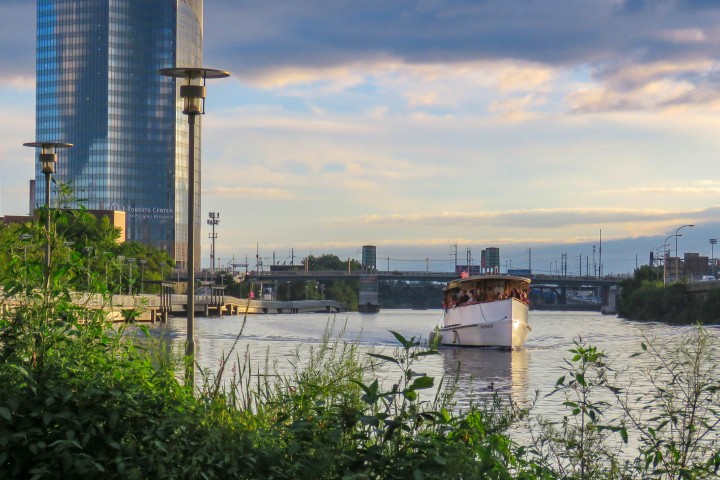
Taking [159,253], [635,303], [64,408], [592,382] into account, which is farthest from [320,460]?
[159,253]

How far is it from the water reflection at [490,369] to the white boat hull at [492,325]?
1.78 ft

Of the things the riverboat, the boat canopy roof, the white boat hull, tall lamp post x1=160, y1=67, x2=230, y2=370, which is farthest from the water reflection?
tall lamp post x1=160, y1=67, x2=230, y2=370

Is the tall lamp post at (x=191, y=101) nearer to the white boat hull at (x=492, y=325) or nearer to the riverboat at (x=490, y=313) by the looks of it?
the white boat hull at (x=492, y=325)

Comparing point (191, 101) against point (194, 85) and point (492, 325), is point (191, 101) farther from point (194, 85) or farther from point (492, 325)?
point (492, 325)

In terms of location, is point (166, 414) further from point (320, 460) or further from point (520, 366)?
point (520, 366)

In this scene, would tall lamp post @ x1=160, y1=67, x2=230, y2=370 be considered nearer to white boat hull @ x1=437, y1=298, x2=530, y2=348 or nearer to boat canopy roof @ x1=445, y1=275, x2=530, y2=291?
white boat hull @ x1=437, y1=298, x2=530, y2=348

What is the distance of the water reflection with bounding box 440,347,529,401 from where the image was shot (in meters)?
36.3

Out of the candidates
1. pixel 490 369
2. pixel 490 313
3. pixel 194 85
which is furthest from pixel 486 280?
pixel 194 85

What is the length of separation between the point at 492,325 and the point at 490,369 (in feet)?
57.3

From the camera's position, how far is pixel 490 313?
67.0m

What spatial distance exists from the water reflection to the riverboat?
0.68 metres

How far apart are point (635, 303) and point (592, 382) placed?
138m

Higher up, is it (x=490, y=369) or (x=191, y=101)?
(x=191, y=101)

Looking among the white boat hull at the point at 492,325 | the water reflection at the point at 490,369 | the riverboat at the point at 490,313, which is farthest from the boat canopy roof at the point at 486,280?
the water reflection at the point at 490,369
